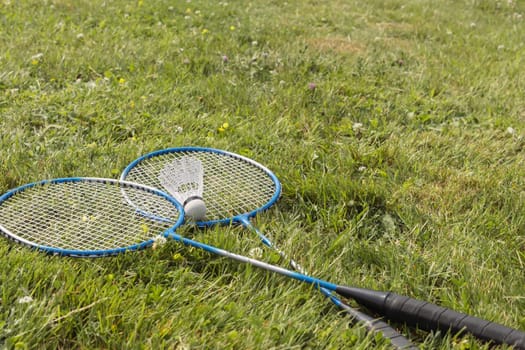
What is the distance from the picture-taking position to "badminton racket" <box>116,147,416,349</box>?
2.74 metres

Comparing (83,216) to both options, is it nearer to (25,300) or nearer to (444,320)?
(25,300)

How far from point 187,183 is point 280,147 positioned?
30.2 inches

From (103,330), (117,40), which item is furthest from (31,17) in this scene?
(103,330)

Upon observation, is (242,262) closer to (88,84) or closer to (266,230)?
(266,230)

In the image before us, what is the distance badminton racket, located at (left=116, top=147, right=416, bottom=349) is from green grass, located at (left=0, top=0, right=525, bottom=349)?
0.32ft

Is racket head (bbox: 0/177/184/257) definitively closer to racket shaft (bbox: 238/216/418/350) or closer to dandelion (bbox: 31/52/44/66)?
racket shaft (bbox: 238/216/418/350)

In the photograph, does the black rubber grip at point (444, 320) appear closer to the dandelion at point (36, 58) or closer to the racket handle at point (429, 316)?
the racket handle at point (429, 316)

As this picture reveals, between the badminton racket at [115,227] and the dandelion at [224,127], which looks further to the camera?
the dandelion at [224,127]

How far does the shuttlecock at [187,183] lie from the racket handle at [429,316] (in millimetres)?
755

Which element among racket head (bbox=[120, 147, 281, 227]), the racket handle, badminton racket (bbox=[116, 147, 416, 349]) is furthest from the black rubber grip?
racket head (bbox=[120, 147, 281, 227])

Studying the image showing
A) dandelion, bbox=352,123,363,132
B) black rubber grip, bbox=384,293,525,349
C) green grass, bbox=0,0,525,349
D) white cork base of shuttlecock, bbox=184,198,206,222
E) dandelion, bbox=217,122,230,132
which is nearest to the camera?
black rubber grip, bbox=384,293,525,349

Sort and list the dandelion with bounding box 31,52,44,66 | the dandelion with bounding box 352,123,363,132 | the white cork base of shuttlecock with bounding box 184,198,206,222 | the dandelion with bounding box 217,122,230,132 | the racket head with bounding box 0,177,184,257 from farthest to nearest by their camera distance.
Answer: the dandelion with bounding box 31,52,44,66 → the dandelion with bounding box 352,123,363,132 → the dandelion with bounding box 217,122,230,132 → the white cork base of shuttlecock with bounding box 184,198,206,222 → the racket head with bounding box 0,177,184,257

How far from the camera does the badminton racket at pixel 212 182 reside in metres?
2.74

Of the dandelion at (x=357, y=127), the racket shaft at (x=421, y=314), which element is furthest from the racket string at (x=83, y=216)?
the dandelion at (x=357, y=127)
